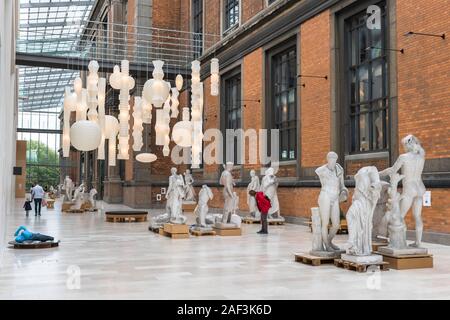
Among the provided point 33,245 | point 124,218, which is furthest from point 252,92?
point 33,245

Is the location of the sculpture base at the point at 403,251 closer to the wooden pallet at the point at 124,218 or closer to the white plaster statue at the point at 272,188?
the white plaster statue at the point at 272,188

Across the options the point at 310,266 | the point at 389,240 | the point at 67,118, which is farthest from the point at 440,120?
the point at 67,118

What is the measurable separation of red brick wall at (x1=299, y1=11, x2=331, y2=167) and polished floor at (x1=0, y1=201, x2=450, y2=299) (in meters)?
5.12

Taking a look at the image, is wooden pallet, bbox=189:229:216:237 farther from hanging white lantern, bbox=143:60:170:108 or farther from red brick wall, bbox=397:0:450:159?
red brick wall, bbox=397:0:450:159

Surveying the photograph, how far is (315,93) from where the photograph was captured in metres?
17.4

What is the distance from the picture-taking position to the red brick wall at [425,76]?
12086mm

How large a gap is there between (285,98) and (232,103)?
5.75 metres

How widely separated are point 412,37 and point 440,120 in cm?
242

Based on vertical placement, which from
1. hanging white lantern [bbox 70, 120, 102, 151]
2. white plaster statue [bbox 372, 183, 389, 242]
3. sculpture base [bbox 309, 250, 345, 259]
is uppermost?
hanging white lantern [bbox 70, 120, 102, 151]

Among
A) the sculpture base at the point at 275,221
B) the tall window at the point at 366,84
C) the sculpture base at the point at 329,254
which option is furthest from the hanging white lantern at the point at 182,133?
the sculpture base at the point at 275,221

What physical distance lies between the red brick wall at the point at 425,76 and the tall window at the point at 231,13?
12.0m

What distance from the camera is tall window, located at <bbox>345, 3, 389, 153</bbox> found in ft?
48.4

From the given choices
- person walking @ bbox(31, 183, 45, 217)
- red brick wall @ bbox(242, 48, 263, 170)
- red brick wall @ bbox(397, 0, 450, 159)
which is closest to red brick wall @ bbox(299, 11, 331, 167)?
red brick wall @ bbox(242, 48, 263, 170)

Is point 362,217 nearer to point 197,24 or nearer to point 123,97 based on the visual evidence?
point 123,97
